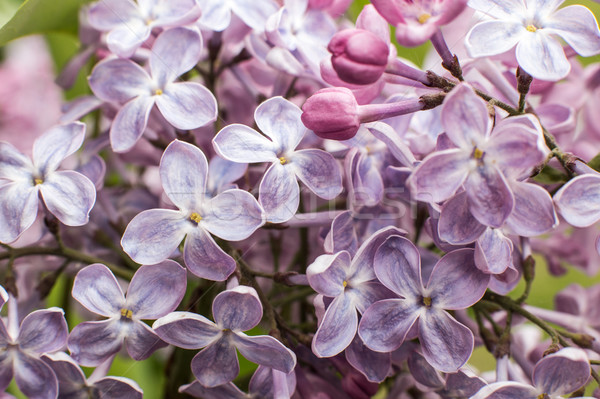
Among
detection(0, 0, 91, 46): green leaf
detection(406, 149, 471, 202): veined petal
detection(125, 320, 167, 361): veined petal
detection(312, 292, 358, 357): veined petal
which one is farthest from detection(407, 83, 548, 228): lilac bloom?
detection(0, 0, 91, 46): green leaf

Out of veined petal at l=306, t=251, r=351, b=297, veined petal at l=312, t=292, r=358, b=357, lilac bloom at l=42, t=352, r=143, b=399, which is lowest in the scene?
lilac bloom at l=42, t=352, r=143, b=399

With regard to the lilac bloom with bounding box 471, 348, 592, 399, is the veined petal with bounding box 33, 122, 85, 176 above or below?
above

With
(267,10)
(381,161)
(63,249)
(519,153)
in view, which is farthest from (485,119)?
(63,249)

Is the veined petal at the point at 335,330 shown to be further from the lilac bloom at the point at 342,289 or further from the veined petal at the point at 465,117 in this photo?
the veined petal at the point at 465,117

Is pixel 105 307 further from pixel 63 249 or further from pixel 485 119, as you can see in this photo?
pixel 485 119

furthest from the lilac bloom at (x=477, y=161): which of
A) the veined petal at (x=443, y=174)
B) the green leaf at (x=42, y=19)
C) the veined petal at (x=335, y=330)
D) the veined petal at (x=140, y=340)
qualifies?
the green leaf at (x=42, y=19)

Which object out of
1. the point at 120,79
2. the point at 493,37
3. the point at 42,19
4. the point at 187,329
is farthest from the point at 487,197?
the point at 42,19

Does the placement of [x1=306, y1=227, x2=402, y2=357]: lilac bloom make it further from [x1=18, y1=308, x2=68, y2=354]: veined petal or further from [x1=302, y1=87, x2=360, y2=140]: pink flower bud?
[x1=18, y1=308, x2=68, y2=354]: veined petal
